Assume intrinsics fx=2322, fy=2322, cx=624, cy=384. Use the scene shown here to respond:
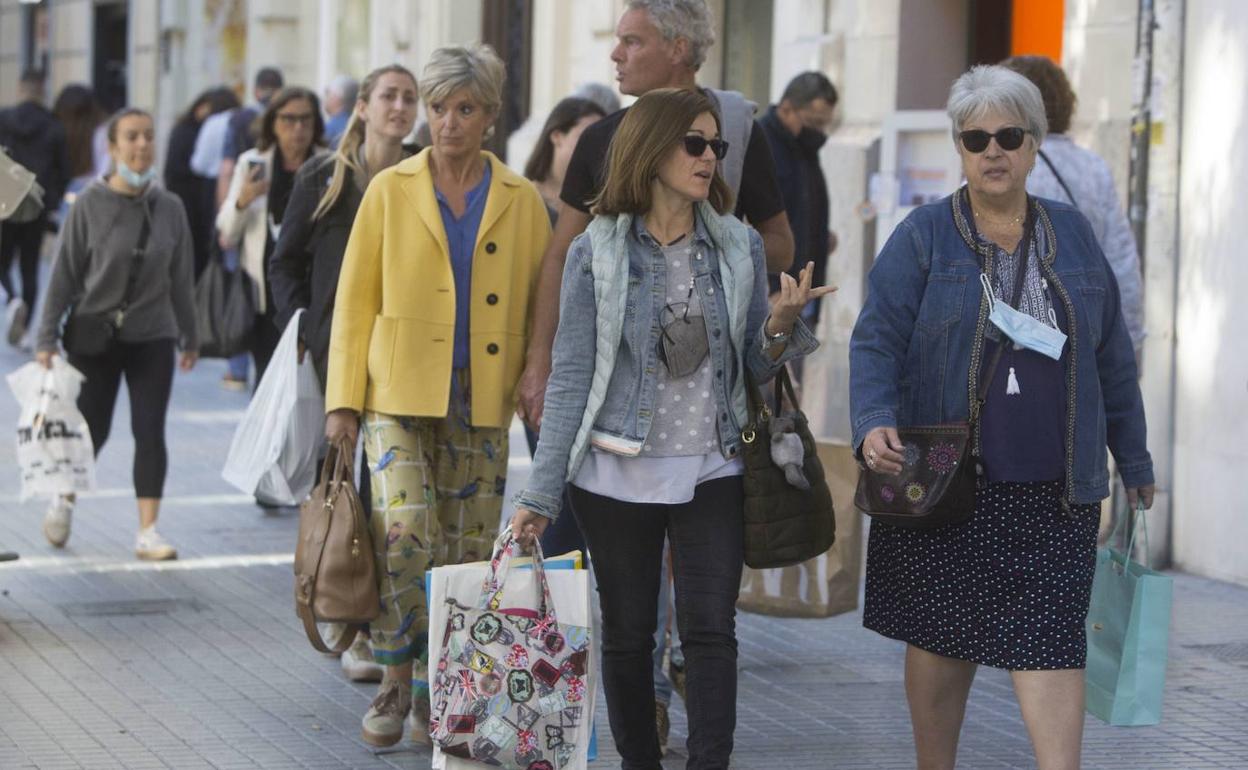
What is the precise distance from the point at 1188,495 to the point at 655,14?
4.37 m

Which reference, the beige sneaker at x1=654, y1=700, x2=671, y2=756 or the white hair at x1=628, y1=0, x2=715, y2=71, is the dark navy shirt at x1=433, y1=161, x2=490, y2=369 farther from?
the beige sneaker at x1=654, y1=700, x2=671, y2=756

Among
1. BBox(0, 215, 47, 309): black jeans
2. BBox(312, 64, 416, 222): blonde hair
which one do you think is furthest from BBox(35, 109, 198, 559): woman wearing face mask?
BBox(0, 215, 47, 309): black jeans

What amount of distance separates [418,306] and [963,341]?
1799 millimetres

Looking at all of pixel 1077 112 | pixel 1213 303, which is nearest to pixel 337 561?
pixel 1213 303

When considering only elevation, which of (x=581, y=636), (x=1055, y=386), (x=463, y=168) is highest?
(x=463, y=168)

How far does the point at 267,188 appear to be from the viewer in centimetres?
1034

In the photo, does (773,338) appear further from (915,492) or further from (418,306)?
(418,306)

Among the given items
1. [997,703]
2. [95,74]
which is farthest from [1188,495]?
[95,74]

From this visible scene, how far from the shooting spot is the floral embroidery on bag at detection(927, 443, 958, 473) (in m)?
4.93

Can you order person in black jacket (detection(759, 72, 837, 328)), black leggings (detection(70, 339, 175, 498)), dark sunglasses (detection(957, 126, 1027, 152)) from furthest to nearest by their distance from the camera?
person in black jacket (detection(759, 72, 837, 328)), black leggings (detection(70, 339, 175, 498)), dark sunglasses (detection(957, 126, 1027, 152))

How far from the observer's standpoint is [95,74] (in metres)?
35.6

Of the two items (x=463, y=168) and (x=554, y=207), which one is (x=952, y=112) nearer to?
(x=463, y=168)

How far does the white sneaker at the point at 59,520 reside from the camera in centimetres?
959

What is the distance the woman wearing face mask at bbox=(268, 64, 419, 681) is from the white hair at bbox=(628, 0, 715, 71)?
1.26 meters
